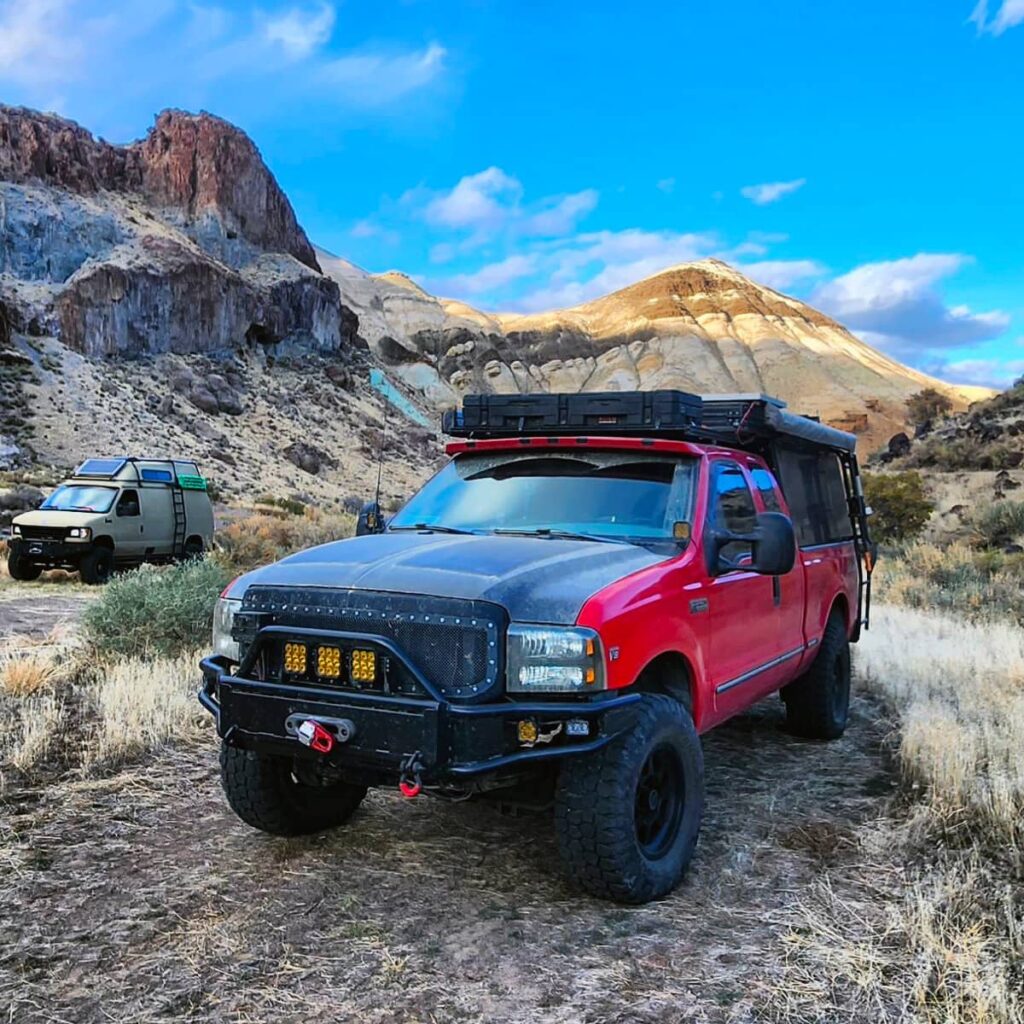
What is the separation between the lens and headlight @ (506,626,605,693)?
383 centimetres

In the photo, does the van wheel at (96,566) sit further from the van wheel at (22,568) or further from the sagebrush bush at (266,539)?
the sagebrush bush at (266,539)

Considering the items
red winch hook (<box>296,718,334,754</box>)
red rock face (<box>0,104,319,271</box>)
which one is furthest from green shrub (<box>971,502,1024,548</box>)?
red rock face (<box>0,104,319,271</box>)

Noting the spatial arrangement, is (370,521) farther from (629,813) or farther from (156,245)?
(156,245)

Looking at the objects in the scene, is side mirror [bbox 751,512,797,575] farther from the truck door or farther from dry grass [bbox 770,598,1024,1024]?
dry grass [bbox 770,598,1024,1024]

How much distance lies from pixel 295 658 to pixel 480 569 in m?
0.85

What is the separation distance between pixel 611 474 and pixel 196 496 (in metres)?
15.7

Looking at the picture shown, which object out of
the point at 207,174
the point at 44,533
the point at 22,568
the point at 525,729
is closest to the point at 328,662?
the point at 525,729

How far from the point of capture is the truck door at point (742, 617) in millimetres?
4969

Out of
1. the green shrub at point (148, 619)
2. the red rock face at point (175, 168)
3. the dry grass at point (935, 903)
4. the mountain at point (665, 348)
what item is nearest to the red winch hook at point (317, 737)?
the dry grass at point (935, 903)

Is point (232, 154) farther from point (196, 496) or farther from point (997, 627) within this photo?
point (997, 627)

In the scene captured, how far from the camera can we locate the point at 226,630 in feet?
15.0

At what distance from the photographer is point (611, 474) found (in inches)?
208

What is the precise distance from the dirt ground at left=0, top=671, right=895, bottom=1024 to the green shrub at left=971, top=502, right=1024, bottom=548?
1664cm

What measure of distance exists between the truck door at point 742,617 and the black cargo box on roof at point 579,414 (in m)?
0.38
